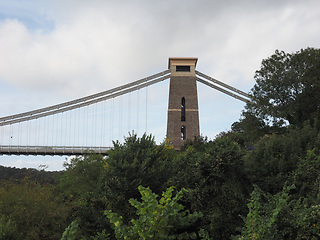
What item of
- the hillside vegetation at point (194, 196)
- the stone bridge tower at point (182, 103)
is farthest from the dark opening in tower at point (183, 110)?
the hillside vegetation at point (194, 196)

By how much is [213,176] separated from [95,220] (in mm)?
6575

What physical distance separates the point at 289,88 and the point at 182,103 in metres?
27.1

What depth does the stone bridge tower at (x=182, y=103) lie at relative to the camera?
53.0 m

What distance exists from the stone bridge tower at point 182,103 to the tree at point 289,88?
21.1 meters

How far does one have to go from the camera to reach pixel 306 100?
2852 cm

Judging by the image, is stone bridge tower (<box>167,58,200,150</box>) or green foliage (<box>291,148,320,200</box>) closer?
green foliage (<box>291,148,320,200</box>)

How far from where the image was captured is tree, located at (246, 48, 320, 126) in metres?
28.6

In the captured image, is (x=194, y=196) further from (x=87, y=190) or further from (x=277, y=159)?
(x=87, y=190)

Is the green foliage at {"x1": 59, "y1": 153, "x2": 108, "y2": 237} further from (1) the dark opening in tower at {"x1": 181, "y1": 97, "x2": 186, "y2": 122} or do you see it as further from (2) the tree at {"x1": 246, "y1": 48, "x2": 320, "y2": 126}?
(1) the dark opening in tower at {"x1": 181, "y1": 97, "x2": 186, "y2": 122}

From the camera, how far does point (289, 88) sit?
2986cm

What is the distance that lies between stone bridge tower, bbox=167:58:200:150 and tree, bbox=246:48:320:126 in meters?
21.1

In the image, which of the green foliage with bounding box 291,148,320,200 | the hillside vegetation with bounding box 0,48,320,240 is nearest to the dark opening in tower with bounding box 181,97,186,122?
the hillside vegetation with bounding box 0,48,320,240

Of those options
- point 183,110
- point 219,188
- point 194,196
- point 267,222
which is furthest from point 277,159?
point 183,110

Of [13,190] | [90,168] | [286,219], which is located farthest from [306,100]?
[13,190]
